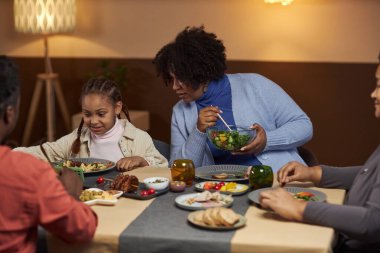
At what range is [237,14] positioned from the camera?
15.5 feet

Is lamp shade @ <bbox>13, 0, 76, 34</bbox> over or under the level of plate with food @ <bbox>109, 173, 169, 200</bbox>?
over

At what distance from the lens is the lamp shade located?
180 inches

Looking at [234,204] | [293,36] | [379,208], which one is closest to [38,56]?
[293,36]

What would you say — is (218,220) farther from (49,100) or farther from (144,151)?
(49,100)

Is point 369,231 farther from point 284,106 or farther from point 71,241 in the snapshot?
point 284,106

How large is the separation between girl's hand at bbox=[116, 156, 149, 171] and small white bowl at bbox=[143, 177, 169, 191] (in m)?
0.31

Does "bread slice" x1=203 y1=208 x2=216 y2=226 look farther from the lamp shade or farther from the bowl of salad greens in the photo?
the lamp shade

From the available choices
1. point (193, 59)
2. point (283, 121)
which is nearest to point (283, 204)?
point (283, 121)

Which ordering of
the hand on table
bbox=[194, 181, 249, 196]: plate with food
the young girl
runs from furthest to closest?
the young girl
bbox=[194, 181, 249, 196]: plate with food
the hand on table

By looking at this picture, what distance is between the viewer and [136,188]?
232 centimetres

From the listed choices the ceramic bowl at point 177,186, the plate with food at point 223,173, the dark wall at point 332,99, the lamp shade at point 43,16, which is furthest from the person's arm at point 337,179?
the lamp shade at point 43,16

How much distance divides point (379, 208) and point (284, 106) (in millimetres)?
1141

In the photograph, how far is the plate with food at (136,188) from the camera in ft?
7.32

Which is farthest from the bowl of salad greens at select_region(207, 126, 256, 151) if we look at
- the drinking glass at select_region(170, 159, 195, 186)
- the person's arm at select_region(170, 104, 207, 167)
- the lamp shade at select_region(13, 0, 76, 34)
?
the lamp shade at select_region(13, 0, 76, 34)
